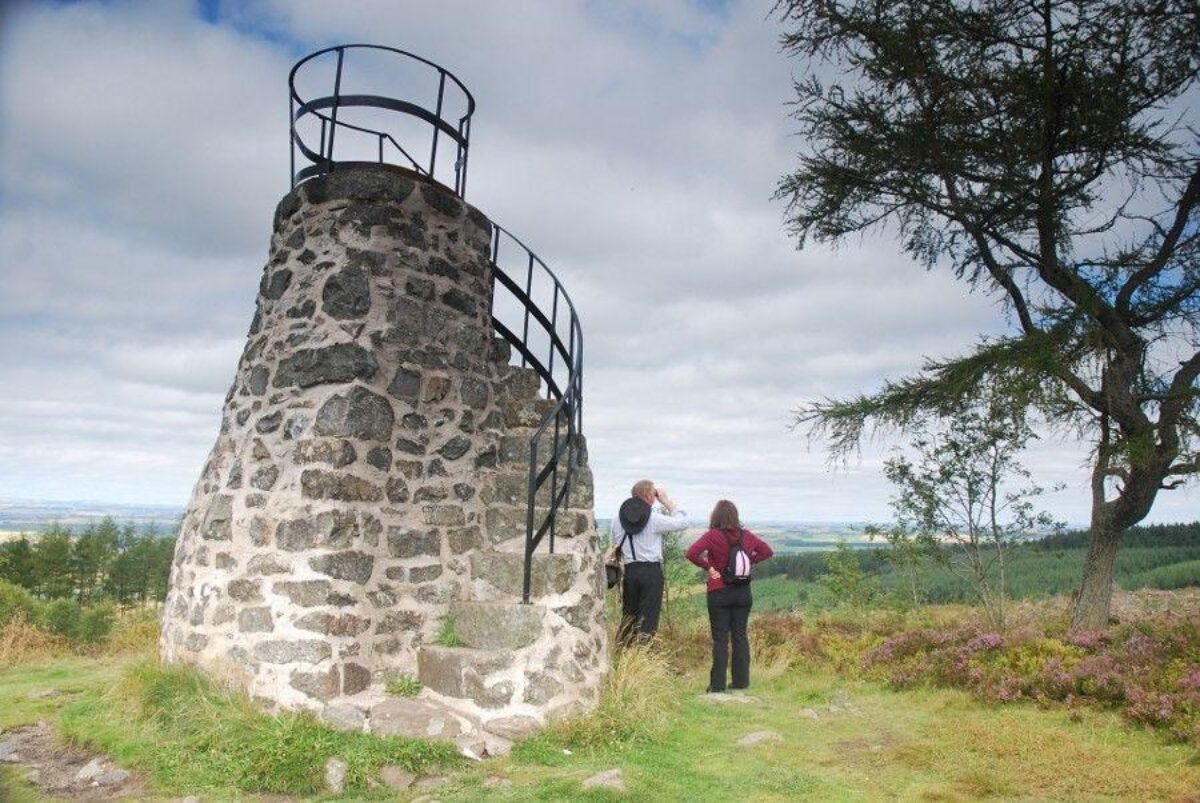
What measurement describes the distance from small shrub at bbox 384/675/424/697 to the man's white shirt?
10.7ft

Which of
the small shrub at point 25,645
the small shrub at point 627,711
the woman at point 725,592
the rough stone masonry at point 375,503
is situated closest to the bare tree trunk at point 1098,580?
the woman at point 725,592

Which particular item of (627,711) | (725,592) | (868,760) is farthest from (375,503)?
(868,760)

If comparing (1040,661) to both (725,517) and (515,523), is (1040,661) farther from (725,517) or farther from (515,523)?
(515,523)

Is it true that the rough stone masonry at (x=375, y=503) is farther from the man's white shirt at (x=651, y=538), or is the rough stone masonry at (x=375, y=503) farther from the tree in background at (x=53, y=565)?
the tree in background at (x=53, y=565)

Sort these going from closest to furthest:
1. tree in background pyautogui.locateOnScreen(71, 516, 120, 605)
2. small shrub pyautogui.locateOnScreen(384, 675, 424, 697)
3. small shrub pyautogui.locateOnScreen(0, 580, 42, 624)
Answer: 1. small shrub pyautogui.locateOnScreen(384, 675, 424, 697)
2. small shrub pyautogui.locateOnScreen(0, 580, 42, 624)
3. tree in background pyautogui.locateOnScreen(71, 516, 120, 605)

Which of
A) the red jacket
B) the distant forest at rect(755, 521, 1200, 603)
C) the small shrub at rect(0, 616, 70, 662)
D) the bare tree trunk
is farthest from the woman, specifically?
the small shrub at rect(0, 616, 70, 662)

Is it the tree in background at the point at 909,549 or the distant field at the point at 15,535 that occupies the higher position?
the tree in background at the point at 909,549

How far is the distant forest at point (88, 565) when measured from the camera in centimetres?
3912

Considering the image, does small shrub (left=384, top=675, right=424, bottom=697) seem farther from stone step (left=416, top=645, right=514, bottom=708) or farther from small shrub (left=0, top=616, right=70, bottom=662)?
small shrub (left=0, top=616, right=70, bottom=662)

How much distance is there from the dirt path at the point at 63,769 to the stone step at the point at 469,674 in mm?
2378

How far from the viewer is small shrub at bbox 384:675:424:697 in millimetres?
7387

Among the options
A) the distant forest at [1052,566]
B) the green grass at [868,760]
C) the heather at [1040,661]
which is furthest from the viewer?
the distant forest at [1052,566]

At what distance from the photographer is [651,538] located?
9.89 m

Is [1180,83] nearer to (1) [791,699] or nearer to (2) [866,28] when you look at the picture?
(2) [866,28]
